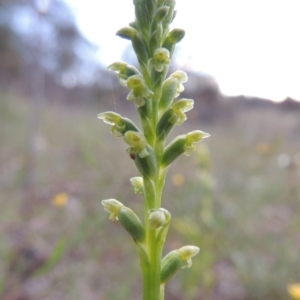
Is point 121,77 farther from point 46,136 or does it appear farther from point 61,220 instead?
point 46,136

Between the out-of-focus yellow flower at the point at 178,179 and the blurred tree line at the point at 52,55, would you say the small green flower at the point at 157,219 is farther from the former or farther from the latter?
the blurred tree line at the point at 52,55

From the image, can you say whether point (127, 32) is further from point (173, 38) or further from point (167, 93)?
point (167, 93)

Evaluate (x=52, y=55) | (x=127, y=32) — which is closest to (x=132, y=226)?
(x=127, y=32)

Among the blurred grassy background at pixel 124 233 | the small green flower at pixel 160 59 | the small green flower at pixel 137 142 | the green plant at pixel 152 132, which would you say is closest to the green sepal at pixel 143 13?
the green plant at pixel 152 132

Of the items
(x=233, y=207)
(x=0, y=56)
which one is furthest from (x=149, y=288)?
(x=0, y=56)

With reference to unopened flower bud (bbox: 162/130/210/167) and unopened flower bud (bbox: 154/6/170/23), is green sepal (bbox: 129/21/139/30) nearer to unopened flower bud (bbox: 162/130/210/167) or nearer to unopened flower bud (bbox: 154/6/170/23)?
unopened flower bud (bbox: 154/6/170/23)

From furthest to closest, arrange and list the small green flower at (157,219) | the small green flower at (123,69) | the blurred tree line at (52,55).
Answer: the blurred tree line at (52,55) → the small green flower at (123,69) → the small green flower at (157,219)

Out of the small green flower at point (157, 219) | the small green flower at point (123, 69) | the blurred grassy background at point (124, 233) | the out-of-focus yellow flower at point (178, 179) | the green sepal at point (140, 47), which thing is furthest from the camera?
the out-of-focus yellow flower at point (178, 179)

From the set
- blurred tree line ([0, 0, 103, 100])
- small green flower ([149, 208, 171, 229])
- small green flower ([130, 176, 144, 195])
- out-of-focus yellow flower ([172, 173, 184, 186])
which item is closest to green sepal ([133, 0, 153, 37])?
small green flower ([130, 176, 144, 195])
